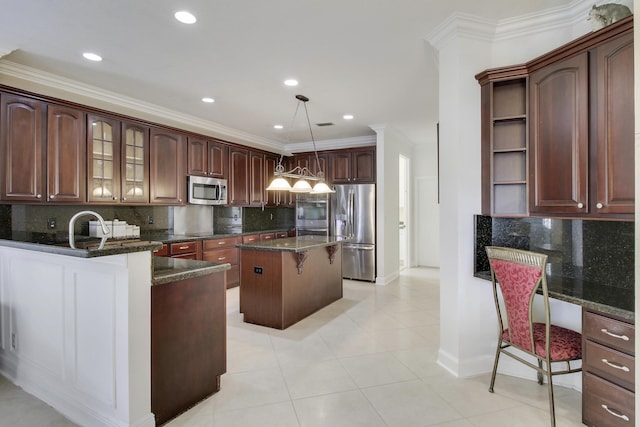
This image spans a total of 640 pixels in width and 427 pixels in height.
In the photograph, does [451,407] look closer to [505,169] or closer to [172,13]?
[505,169]

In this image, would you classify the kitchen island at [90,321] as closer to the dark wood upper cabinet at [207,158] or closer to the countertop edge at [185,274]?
the countertop edge at [185,274]

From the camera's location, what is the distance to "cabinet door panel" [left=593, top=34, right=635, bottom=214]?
5.68 feet

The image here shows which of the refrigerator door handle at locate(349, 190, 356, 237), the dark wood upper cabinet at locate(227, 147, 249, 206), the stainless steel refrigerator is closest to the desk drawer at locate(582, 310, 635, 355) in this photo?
the stainless steel refrigerator

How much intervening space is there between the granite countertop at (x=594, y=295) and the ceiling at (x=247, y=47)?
167cm

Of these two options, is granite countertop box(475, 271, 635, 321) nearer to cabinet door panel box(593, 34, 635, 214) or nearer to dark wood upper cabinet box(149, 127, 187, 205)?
cabinet door panel box(593, 34, 635, 214)

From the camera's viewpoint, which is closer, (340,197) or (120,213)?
(120,213)

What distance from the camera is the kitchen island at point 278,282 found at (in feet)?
11.4

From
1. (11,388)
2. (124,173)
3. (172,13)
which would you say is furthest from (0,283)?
(172,13)

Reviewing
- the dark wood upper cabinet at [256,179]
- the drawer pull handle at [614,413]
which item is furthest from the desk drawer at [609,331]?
the dark wood upper cabinet at [256,179]

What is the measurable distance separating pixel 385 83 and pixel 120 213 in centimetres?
374

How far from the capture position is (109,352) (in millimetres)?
1756

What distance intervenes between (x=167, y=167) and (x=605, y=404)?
481cm

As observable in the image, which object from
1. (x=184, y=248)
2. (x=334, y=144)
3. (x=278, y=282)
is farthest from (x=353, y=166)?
(x=184, y=248)

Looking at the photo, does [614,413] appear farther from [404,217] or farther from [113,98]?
[404,217]
